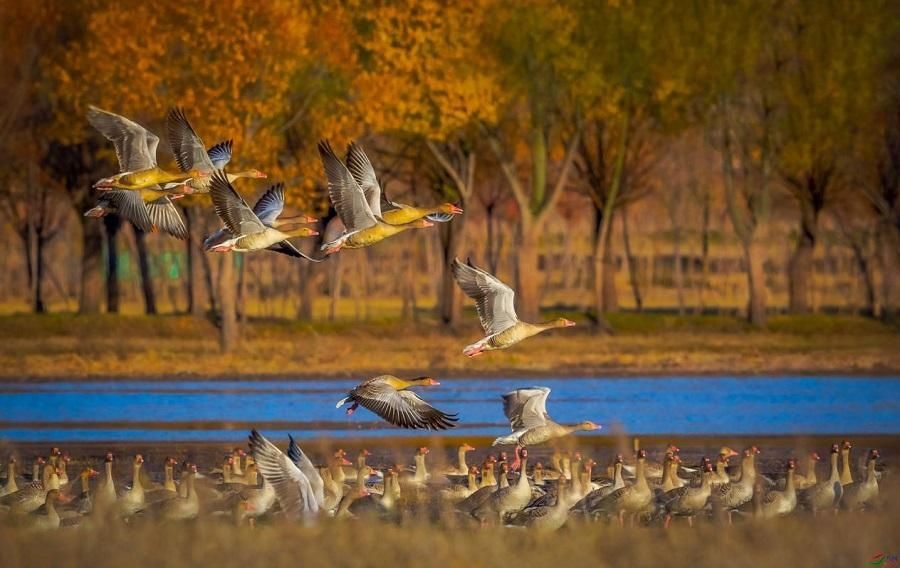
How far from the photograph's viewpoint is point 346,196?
755 inches

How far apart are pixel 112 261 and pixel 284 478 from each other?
41863mm

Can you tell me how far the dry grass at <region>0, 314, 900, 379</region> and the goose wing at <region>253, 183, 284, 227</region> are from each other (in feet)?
72.6

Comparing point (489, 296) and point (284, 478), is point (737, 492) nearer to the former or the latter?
point (489, 296)

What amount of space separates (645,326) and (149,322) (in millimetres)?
13539

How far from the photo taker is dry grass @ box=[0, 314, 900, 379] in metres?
43.6

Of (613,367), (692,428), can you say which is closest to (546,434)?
(692,428)

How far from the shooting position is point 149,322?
5322cm

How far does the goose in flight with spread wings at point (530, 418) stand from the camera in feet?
69.4

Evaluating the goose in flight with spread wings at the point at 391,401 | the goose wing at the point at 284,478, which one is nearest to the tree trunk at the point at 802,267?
the goose in flight with spread wings at the point at 391,401

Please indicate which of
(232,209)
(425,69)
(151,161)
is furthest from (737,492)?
(425,69)

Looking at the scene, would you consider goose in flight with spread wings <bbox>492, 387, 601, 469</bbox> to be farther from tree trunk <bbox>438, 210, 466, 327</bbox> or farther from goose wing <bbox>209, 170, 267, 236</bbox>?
tree trunk <bbox>438, 210, 466, 327</bbox>

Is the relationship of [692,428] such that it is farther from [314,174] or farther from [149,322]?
[149,322]

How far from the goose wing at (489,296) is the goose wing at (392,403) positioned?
1.03m

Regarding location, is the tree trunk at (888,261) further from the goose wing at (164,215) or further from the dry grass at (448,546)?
the dry grass at (448,546)
